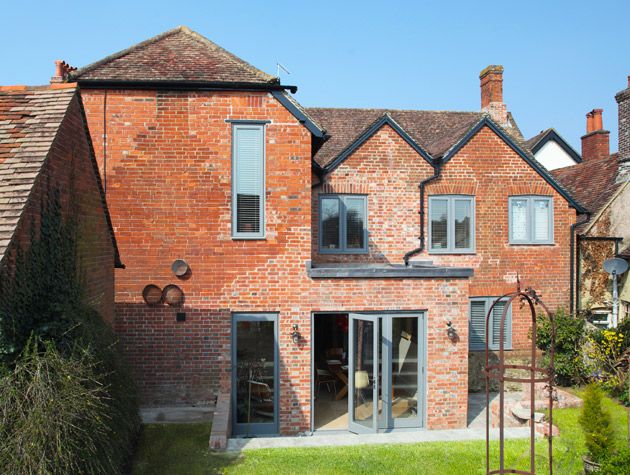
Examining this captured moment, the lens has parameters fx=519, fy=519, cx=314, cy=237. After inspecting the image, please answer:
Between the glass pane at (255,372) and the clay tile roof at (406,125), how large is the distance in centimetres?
630

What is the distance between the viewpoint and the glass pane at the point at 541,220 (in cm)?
1580

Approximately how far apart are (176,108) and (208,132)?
852 millimetres

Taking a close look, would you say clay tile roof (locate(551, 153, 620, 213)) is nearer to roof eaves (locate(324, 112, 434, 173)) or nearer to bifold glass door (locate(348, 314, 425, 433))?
roof eaves (locate(324, 112, 434, 173))

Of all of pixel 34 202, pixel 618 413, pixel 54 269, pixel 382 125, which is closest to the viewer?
pixel 34 202

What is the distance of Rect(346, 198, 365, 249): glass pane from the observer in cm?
1497

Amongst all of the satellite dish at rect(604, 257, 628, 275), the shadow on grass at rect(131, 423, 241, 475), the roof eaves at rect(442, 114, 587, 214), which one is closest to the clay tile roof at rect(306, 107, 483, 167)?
the roof eaves at rect(442, 114, 587, 214)

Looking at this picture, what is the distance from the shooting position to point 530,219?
1571cm

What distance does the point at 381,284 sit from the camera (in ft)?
36.5

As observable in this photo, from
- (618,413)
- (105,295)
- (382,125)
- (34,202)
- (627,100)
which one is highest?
(627,100)

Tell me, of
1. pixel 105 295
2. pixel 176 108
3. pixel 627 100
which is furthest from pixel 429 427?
pixel 627 100

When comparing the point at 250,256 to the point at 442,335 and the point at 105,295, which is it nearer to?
the point at 105,295

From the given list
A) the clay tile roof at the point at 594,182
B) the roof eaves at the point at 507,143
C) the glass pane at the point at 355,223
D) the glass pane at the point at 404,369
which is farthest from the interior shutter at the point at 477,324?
the clay tile roof at the point at 594,182

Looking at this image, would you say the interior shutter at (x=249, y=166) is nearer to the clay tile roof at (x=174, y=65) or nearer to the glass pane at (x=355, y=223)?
the clay tile roof at (x=174, y=65)

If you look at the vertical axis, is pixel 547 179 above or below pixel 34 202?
above
